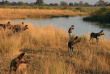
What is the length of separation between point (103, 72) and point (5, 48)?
3681 mm

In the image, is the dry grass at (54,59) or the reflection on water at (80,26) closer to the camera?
the dry grass at (54,59)

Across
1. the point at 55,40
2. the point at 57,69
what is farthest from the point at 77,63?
the point at 55,40

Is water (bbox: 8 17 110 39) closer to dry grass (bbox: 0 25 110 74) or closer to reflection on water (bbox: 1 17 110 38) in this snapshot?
reflection on water (bbox: 1 17 110 38)

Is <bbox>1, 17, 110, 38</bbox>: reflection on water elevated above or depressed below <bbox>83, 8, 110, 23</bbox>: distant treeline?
below

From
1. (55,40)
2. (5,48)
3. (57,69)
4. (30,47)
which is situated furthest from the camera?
(55,40)

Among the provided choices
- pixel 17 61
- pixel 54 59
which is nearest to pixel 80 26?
pixel 54 59

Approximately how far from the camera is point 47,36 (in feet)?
25.9

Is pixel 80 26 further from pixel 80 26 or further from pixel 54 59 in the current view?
pixel 54 59

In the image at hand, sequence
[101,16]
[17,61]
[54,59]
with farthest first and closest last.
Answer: [101,16] → [54,59] → [17,61]

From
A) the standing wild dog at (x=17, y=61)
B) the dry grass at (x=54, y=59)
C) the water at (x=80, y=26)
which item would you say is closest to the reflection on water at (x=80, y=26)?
the water at (x=80, y=26)

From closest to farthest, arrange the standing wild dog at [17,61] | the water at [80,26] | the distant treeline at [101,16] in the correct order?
the standing wild dog at [17,61] < the water at [80,26] < the distant treeline at [101,16]

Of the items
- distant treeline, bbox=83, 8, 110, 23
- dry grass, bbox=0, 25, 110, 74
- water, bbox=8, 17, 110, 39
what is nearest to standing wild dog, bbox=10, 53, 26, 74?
dry grass, bbox=0, 25, 110, 74

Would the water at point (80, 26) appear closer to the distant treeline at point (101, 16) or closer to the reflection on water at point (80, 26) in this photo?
the reflection on water at point (80, 26)

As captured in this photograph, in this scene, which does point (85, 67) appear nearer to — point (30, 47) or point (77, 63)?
point (77, 63)
